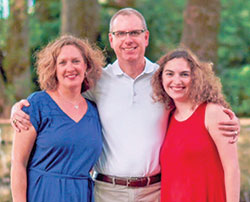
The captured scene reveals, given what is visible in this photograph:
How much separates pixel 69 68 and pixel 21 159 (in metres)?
0.72

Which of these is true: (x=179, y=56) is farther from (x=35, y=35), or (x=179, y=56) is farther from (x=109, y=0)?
(x=35, y=35)

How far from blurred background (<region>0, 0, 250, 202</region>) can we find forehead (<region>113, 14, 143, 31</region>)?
0.53m

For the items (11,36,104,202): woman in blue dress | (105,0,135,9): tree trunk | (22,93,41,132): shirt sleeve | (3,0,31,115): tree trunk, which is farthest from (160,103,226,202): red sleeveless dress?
(3,0,31,115): tree trunk

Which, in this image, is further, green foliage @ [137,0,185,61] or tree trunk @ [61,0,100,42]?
green foliage @ [137,0,185,61]

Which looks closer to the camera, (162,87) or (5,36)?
(162,87)

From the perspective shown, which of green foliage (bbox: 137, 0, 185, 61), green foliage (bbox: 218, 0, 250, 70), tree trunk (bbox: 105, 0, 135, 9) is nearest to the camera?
tree trunk (bbox: 105, 0, 135, 9)

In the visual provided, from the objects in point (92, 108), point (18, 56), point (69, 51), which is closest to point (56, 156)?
point (92, 108)

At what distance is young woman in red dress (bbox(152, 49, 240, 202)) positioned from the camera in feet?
9.12

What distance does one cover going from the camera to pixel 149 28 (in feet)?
40.0

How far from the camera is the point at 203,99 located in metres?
2.91

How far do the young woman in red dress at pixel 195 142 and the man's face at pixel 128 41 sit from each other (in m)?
0.30

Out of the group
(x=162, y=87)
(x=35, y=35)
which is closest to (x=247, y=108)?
(x=35, y=35)

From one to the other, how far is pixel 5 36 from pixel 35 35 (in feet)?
3.35

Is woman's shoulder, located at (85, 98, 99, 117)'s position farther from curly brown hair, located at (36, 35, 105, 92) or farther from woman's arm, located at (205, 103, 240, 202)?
woman's arm, located at (205, 103, 240, 202)
